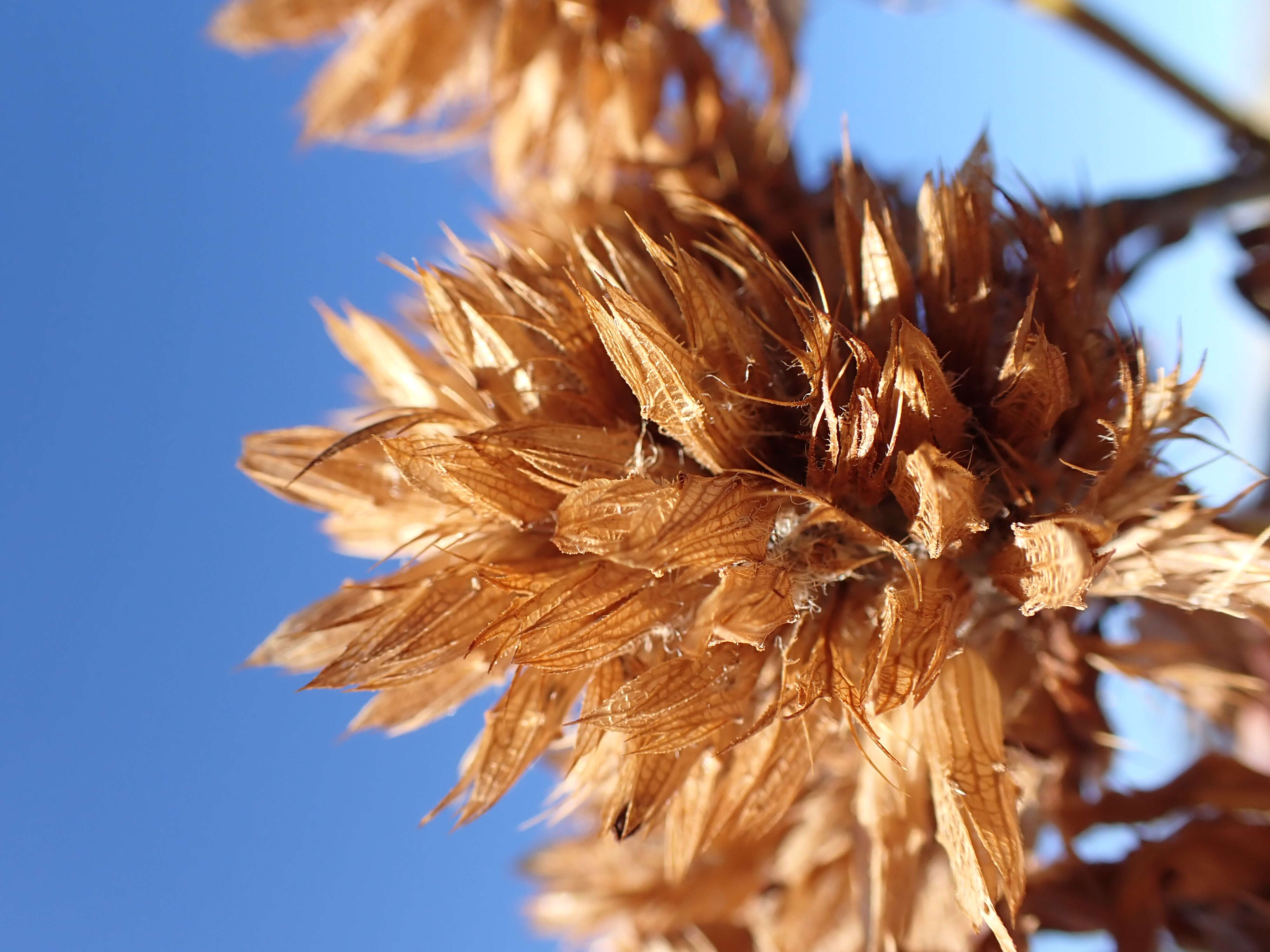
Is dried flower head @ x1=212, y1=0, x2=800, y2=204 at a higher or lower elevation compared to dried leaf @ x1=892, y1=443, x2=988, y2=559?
higher

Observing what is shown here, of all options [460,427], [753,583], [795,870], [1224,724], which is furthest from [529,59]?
[1224,724]

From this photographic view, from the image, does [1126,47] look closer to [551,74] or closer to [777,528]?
[551,74]

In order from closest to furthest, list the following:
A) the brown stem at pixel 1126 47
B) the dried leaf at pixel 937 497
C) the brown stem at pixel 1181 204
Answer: the dried leaf at pixel 937 497 < the brown stem at pixel 1181 204 < the brown stem at pixel 1126 47

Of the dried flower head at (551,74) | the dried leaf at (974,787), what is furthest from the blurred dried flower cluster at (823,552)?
the dried flower head at (551,74)

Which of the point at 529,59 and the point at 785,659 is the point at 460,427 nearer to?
the point at 785,659

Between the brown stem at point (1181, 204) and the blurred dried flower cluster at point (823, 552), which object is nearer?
the blurred dried flower cluster at point (823, 552)

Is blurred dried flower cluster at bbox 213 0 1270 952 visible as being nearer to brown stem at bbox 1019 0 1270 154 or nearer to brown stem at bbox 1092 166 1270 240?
brown stem at bbox 1092 166 1270 240

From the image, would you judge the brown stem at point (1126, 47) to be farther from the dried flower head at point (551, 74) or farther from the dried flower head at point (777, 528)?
the dried flower head at point (777, 528)

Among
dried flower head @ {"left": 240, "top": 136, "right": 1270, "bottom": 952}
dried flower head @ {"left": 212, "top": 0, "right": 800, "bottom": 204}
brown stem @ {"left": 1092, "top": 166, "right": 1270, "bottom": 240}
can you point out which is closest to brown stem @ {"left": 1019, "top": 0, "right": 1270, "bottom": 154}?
brown stem @ {"left": 1092, "top": 166, "right": 1270, "bottom": 240}
